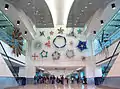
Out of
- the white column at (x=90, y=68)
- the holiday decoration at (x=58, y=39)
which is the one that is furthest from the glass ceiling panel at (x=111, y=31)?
the holiday decoration at (x=58, y=39)

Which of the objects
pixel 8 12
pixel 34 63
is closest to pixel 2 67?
pixel 8 12

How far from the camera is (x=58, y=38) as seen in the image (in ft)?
78.4

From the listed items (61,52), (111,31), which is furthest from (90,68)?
(111,31)

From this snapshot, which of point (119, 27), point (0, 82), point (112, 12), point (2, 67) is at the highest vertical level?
point (112, 12)

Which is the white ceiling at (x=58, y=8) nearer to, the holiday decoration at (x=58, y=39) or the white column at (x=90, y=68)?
the holiday decoration at (x=58, y=39)

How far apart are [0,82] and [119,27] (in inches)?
349

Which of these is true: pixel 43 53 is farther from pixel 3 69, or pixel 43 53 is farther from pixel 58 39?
pixel 3 69

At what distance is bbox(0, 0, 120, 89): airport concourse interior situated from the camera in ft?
47.6

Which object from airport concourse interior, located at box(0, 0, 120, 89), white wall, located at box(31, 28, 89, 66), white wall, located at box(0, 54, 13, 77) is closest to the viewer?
white wall, located at box(0, 54, 13, 77)

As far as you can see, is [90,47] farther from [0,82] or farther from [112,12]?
[0,82]

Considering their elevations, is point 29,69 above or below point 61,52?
A: below

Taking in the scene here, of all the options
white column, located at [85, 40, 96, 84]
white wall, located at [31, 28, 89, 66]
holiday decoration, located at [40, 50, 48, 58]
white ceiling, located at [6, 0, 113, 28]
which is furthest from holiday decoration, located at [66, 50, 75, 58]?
white ceiling, located at [6, 0, 113, 28]

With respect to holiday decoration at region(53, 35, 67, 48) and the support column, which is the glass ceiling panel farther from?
the support column

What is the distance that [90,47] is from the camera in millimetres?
23453
